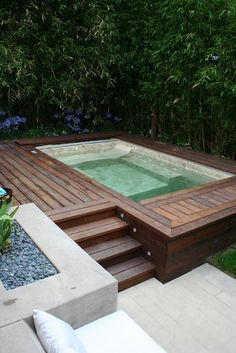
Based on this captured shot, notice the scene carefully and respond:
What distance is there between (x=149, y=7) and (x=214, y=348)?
4.99m

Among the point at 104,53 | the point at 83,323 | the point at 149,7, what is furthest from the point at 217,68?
the point at 83,323

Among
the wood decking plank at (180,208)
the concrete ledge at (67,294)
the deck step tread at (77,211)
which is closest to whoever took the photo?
the concrete ledge at (67,294)

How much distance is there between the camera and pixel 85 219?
9.32 feet

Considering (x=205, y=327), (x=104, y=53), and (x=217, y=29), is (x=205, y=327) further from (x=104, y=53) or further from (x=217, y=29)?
(x=104, y=53)

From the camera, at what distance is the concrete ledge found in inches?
61.7

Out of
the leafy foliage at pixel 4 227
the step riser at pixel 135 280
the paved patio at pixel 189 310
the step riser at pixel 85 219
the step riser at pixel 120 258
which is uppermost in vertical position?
the leafy foliage at pixel 4 227

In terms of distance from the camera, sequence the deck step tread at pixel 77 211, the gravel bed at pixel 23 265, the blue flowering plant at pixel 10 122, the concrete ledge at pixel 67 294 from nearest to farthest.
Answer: the concrete ledge at pixel 67 294
the gravel bed at pixel 23 265
the deck step tread at pixel 77 211
the blue flowering plant at pixel 10 122

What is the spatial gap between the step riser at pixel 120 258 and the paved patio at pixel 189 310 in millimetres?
253

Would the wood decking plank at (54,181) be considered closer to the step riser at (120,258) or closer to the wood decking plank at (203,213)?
the step riser at (120,258)

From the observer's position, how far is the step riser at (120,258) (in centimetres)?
260

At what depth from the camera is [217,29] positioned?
4.33 m

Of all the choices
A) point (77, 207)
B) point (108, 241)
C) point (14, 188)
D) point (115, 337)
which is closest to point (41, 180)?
point (14, 188)

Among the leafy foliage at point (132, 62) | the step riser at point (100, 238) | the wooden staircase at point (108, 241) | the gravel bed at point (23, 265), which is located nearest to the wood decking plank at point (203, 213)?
the wooden staircase at point (108, 241)

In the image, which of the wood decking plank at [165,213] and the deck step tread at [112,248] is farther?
the wood decking plank at [165,213]
